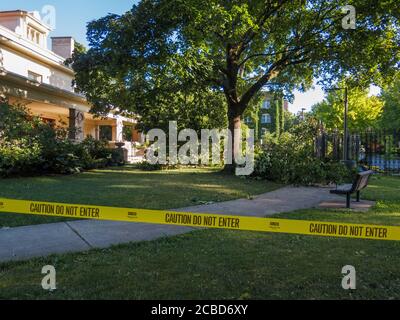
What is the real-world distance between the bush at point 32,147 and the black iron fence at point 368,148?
11114 millimetres

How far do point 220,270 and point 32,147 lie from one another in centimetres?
1241

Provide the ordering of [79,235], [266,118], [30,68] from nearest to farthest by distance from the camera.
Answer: [79,235]
[30,68]
[266,118]

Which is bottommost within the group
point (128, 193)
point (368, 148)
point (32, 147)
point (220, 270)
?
point (220, 270)

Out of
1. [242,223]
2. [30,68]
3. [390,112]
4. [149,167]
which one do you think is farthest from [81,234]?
[390,112]

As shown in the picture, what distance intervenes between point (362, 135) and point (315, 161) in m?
8.80

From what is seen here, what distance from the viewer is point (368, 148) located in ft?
70.4

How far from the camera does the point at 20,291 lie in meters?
3.93

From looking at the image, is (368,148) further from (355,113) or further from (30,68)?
(355,113)

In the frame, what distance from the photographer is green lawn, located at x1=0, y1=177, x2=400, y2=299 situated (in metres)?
3.97

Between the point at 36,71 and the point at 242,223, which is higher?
the point at 36,71

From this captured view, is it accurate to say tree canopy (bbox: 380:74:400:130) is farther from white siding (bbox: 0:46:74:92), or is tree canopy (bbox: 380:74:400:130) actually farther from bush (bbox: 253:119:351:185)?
white siding (bbox: 0:46:74:92)
